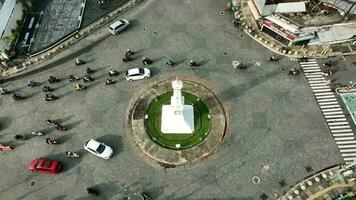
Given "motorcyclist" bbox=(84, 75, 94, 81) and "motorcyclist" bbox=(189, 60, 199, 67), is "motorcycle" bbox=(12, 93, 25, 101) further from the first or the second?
"motorcyclist" bbox=(189, 60, 199, 67)

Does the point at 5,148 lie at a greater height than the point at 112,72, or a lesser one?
lesser

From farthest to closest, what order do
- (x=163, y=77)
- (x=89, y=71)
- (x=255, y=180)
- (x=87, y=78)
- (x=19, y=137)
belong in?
(x=163, y=77)
(x=89, y=71)
(x=87, y=78)
(x=19, y=137)
(x=255, y=180)

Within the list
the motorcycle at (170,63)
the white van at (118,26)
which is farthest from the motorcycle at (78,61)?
the motorcycle at (170,63)

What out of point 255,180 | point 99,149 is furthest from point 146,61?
point 255,180

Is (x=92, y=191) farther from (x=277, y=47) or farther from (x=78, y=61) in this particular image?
(x=277, y=47)

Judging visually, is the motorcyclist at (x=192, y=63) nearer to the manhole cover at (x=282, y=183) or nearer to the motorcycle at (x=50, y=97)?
the motorcycle at (x=50, y=97)

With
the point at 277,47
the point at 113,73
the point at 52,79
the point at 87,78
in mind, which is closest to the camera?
the point at 52,79
